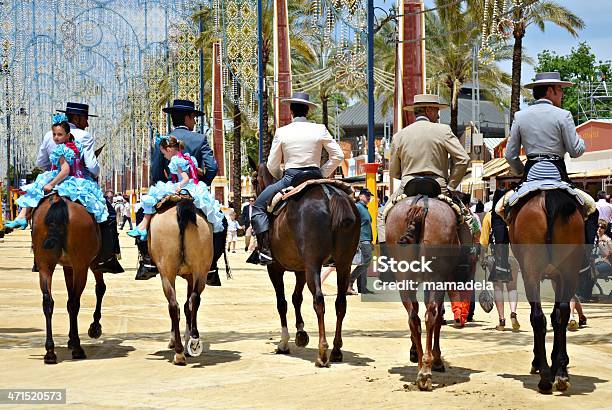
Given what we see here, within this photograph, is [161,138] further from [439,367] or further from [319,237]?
[439,367]

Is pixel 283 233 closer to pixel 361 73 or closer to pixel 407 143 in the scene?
pixel 407 143

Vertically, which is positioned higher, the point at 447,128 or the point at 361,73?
the point at 361,73

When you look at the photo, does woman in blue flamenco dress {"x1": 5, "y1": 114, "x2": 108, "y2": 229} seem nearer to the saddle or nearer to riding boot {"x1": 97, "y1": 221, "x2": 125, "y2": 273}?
riding boot {"x1": 97, "y1": 221, "x2": 125, "y2": 273}

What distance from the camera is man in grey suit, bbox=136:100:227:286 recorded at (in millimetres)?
11555

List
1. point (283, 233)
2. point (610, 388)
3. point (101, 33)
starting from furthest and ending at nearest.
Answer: point (101, 33)
point (283, 233)
point (610, 388)

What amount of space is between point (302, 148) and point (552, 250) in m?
3.24

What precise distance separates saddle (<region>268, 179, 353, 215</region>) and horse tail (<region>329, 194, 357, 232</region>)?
0.31 ft

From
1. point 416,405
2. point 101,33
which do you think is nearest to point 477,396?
point 416,405

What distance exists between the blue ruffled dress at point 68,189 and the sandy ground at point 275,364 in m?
1.64

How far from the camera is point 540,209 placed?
9.19 metres

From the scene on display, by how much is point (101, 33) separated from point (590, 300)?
77.0 feet

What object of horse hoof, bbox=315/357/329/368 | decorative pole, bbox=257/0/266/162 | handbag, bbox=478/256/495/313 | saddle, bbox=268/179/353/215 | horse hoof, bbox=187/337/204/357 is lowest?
horse hoof, bbox=315/357/329/368

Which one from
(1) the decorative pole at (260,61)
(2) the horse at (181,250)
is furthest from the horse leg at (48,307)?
(1) the decorative pole at (260,61)

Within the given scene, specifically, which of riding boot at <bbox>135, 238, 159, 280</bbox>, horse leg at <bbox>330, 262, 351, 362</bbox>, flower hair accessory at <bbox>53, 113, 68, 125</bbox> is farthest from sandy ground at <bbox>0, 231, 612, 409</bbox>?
flower hair accessory at <bbox>53, 113, 68, 125</bbox>
